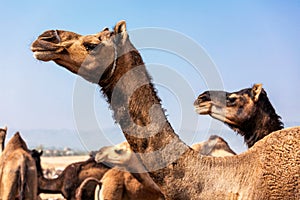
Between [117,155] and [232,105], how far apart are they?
373 centimetres

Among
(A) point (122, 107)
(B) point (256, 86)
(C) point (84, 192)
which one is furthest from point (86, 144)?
(C) point (84, 192)

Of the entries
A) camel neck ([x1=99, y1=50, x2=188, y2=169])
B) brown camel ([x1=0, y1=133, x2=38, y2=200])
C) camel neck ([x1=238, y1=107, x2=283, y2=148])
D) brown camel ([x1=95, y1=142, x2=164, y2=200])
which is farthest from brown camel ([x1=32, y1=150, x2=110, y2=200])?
camel neck ([x1=99, y1=50, x2=188, y2=169])

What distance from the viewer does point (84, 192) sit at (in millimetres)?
12445

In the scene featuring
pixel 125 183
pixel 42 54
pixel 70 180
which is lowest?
pixel 70 180

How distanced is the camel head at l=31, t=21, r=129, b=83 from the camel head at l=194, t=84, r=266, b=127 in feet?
10.5

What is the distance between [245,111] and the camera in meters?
7.53

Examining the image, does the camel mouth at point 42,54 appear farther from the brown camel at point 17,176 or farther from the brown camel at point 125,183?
the brown camel at point 17,176

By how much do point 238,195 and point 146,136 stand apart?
0.77 meters

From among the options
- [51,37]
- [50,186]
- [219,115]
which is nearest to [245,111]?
[219,115]

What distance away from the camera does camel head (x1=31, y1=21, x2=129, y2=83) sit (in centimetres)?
415

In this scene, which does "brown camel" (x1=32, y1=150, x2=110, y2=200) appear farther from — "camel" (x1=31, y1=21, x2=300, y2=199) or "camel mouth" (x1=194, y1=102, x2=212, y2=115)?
"camel" (x1=31, y1=21, x2=300, y2=199)

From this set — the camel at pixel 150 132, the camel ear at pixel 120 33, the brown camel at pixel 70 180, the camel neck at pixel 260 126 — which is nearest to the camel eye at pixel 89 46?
the camel at pixel 150 132

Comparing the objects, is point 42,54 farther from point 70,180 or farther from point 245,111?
point 70,180

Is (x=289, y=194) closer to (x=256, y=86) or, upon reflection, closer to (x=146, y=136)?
(x=146, y=136)
